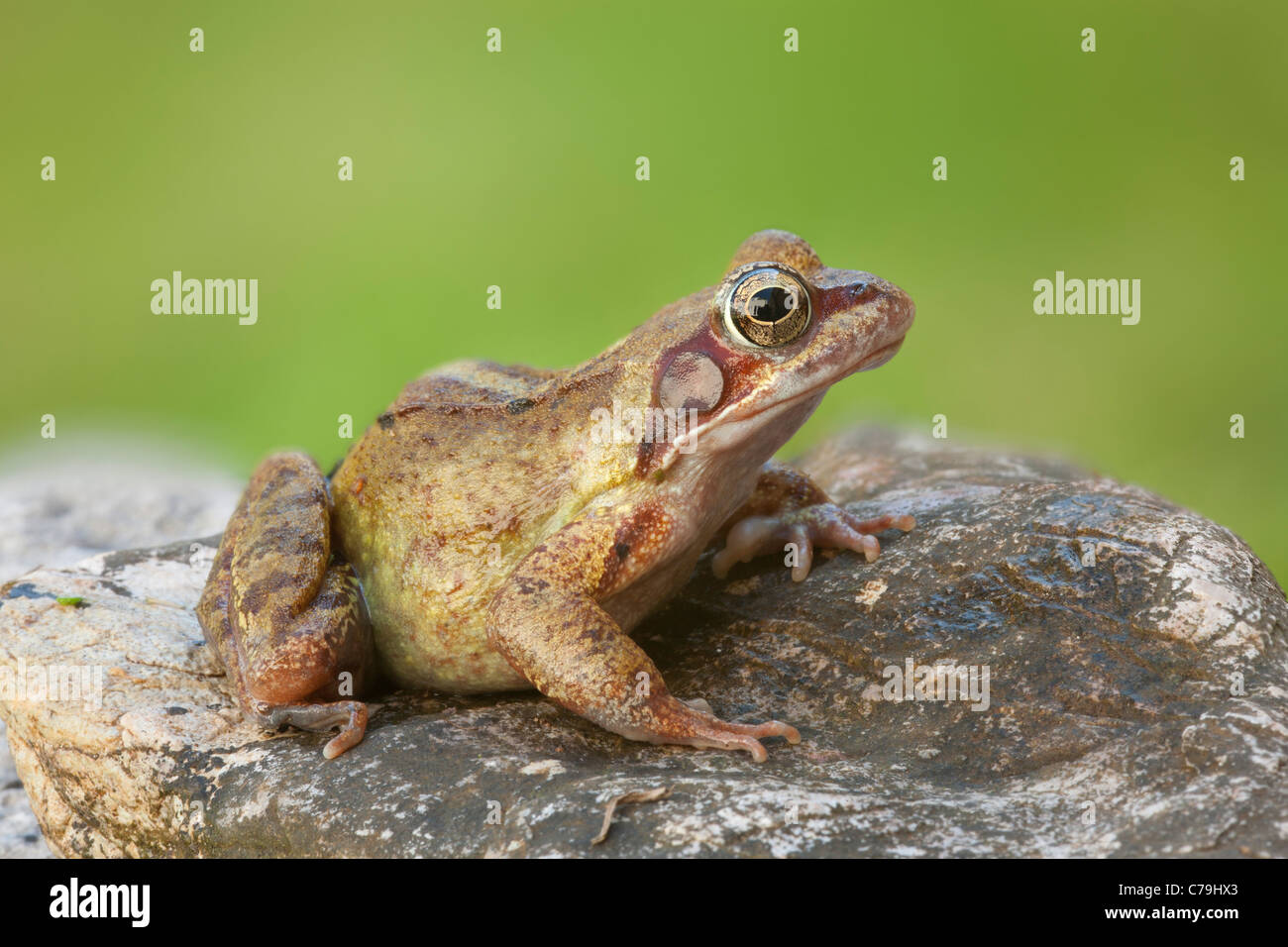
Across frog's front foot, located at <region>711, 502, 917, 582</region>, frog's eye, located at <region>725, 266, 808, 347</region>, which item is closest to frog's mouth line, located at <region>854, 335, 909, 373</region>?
frog's eye, located at <region>725, 266, 808, 347</region>

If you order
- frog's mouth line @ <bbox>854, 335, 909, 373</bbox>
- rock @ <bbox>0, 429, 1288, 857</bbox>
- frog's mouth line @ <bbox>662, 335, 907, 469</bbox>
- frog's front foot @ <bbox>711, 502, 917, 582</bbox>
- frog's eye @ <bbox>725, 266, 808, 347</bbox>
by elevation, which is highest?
frog's eye @ <bbox>725, 266, 808, 347</bbox>

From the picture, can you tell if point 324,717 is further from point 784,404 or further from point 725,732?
point 784,404

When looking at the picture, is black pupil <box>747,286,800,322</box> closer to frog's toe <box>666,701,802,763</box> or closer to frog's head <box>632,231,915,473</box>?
frog's head <box>632,231,915,473</box>

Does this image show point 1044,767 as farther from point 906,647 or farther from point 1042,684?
point 906,647

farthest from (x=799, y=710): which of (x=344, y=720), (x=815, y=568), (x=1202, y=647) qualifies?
(x=344, y=720)

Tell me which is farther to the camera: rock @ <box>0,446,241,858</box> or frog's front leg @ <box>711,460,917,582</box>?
rock @ <box>0,446,241,858</box>

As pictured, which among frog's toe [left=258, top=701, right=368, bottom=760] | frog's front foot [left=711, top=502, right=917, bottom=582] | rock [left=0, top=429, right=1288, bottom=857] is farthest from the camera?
frog's front foot [left=711, top=502, right=917, bottom=582]

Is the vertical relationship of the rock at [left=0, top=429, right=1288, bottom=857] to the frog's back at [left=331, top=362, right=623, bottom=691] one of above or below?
below
